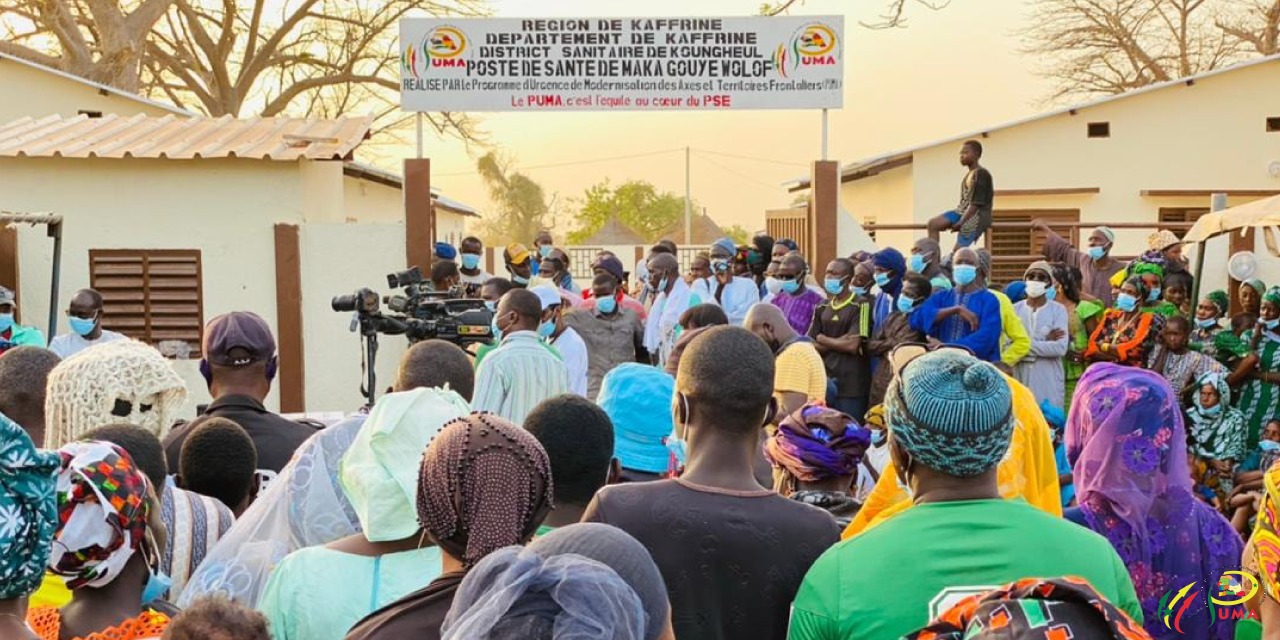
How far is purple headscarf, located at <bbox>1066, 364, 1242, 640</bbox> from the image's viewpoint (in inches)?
151

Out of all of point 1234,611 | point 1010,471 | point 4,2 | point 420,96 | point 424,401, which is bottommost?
point 1234,611

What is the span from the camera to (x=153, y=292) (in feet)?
39.4

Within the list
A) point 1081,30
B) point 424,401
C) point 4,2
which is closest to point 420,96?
point 424,401

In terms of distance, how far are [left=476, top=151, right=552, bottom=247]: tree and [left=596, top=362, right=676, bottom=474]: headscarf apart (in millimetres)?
49027

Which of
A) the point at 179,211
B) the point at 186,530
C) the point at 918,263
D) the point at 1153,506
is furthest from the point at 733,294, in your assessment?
the point at 186,530

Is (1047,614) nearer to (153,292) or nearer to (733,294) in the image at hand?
(733,294)

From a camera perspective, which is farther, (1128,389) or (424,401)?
(1128,389)

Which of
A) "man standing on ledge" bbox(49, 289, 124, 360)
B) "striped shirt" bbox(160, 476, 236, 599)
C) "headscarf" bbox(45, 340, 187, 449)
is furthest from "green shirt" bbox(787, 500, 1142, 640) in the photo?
"man standing on ledge" bbox(49, 289, 124, 360)

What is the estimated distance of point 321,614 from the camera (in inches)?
120

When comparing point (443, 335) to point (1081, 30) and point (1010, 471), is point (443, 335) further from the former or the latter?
point (1081, 30)

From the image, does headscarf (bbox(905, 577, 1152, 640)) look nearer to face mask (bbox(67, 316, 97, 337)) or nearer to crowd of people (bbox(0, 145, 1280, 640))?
crowd of people (bbox(0, 145, 1280, 640))

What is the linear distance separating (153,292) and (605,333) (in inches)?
179

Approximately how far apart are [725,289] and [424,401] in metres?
8.60

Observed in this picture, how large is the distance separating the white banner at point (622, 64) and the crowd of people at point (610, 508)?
661 cm
